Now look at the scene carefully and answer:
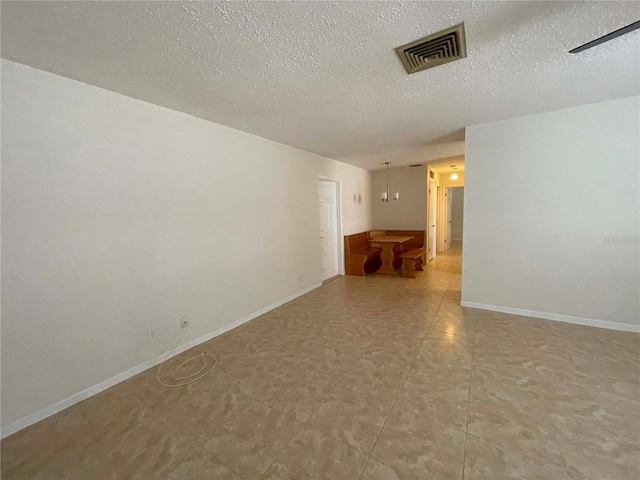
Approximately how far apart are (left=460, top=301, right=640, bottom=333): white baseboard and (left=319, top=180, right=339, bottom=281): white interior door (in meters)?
2.59

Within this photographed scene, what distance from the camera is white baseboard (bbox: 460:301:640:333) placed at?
283cm

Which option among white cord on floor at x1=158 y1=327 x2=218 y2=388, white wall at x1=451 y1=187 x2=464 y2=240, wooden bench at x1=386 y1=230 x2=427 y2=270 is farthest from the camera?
white wall at x1=451 y1=187 x2=464 y2=240

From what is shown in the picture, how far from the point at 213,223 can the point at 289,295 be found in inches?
71.0

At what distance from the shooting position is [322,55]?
5.72ft

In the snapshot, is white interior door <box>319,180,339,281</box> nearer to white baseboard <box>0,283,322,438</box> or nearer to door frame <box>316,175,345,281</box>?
door frame <box>316,175,345,281</box>

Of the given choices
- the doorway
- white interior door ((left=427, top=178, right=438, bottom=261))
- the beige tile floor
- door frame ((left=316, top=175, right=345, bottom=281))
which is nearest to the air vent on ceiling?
the beige tile floor

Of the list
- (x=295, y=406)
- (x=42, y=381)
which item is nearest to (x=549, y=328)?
(x=295, y=406)

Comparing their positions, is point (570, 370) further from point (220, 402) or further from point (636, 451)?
point (220, 402)

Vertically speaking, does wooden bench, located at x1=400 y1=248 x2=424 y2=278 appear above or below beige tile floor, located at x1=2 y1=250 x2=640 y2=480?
above

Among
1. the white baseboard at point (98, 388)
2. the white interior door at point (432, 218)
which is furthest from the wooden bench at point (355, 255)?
the white baseboard at point (98, 388)

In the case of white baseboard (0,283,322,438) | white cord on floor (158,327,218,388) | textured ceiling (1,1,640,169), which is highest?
textured ceiling (1,1,640,169)

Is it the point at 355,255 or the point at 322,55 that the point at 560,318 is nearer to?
the point at 355,255

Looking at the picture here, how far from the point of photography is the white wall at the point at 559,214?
276cm

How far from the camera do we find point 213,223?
116 inches
